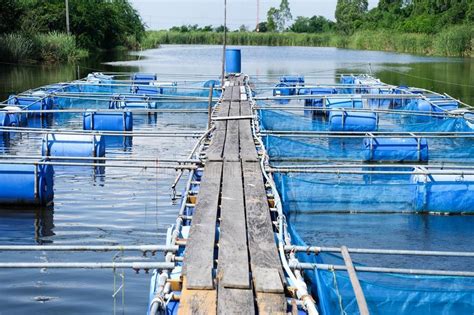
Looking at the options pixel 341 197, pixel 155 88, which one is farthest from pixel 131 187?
pixel 155 88

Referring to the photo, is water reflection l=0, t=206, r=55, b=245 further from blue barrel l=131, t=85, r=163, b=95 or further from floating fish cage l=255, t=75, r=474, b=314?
blue barrel l=131, t=85, r=163, b=95

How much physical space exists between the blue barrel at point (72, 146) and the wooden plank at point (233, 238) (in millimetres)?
6522

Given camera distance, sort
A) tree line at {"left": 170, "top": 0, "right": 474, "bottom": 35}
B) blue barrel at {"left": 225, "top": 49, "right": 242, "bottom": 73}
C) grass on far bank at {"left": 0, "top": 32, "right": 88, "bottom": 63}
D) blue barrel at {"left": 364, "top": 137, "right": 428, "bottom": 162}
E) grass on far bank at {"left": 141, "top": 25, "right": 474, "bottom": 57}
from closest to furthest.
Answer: blue barrel at {"left": 364, "top": 137, "right": 428, "bottom": 162}, blue barrel at {"left": 225, "top": 49, "right": 242, "bottom": 73}, grass on far bank at {"left": 0, "top": 32, "right": 88, "bottom": 63}, grass on far bank at {"left": 141, "top": 25, "right": 474, "bottom": 57}, tree line at {"left": 170, "top": 0, "right": 474, "bottom": 35}

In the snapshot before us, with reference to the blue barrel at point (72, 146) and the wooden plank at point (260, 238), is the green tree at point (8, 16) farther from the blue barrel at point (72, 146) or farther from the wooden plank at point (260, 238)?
the wooden plank at point (260, 238)

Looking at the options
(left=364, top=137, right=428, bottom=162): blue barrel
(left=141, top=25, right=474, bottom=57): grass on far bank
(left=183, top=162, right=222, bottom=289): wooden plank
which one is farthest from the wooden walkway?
(left=141, top=25, right=474, bottom=57): grass on far bank

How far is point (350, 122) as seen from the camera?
22.1 meters

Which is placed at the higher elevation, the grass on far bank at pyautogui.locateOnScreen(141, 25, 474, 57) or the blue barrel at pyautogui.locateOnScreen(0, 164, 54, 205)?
the grass on far bank at pyautogui.locateOnScreen(141, 25, 474, 57)

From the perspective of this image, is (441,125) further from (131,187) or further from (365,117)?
(131,187)

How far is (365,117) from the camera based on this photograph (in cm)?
2248

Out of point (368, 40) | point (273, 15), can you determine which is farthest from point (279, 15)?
point (368, 40)

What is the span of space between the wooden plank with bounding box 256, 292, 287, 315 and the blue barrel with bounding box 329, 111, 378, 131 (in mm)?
15714

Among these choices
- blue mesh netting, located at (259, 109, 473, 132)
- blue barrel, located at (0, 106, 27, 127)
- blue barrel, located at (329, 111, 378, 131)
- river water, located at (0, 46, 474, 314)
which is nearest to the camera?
river water, located at (0, 46, 474, 314)

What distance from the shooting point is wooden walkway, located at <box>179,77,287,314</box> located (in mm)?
6438

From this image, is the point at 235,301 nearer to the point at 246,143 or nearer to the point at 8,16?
the point at 246,143
